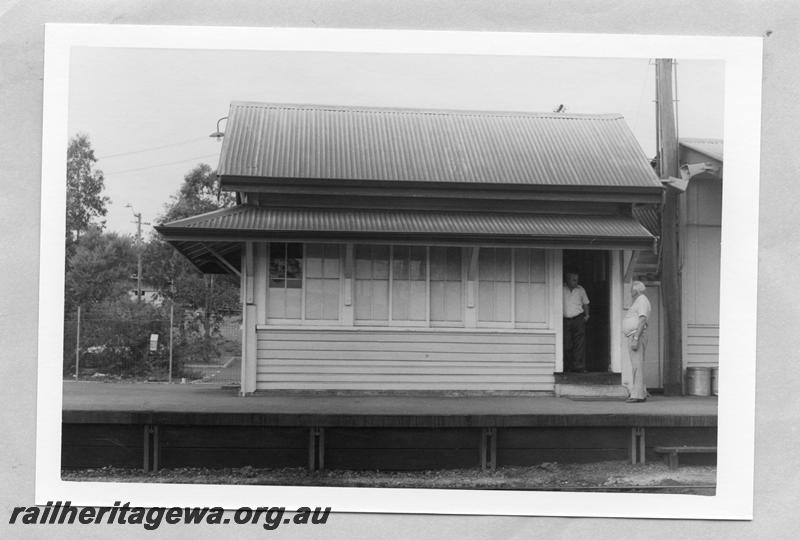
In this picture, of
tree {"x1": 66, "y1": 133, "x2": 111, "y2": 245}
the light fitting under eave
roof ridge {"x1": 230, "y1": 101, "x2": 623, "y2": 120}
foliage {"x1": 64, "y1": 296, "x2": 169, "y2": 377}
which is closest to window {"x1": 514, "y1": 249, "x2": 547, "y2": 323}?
roof ridge {"x1": 230, "y1": 101, "x2": 623, "y2": 120}

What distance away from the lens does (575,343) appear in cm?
342

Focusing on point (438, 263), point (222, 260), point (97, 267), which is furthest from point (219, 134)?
point (438, 263)

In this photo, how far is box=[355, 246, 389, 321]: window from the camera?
10.7 feet

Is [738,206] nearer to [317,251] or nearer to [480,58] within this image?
[480,58]

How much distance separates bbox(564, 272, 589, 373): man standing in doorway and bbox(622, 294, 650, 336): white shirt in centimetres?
20

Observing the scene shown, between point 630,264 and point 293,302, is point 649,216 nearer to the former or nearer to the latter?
point 630,264

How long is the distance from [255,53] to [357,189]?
68 cm

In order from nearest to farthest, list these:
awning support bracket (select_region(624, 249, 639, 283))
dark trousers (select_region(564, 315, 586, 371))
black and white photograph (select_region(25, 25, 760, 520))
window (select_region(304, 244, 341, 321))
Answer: black and white photograph (select_region(25, 25, 760, 520))
window (select_region(304, 244, 341, 321))
dark trousers (select_region(564, 315, 586, 371))
awning support bracket (select_region(624, 249, 639, 283))

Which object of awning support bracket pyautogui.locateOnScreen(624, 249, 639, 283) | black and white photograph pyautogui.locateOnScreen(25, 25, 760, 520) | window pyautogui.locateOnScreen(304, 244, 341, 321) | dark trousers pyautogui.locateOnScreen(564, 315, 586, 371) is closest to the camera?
black and white photograph pyautogui.locateOnScreen(25, 25, 760, 520)

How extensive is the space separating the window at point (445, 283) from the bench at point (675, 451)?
1.04 metres

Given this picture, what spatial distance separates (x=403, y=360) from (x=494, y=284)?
51 centimetres

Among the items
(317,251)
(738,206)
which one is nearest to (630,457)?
(738,206)

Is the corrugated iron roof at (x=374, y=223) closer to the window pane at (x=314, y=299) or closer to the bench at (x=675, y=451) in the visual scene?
the window pane at (x=314, y=299)

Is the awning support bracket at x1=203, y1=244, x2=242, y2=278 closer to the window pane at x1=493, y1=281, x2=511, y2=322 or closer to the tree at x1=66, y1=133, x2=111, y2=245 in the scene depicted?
the tree at x1=66, y1=133, x2=111, y2=245
